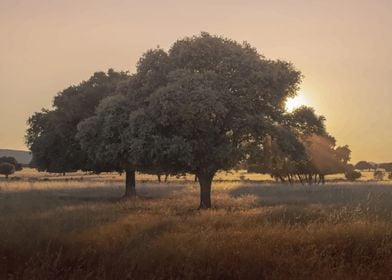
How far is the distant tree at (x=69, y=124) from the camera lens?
1715 inches

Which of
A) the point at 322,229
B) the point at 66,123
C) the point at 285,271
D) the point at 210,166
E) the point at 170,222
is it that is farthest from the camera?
the point at 66,123

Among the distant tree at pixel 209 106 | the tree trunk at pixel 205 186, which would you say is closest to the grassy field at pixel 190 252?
the distant tree at pixel 209 106

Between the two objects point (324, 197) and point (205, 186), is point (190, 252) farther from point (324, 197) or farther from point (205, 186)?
point (324, 197)

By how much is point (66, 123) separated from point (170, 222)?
3101cm

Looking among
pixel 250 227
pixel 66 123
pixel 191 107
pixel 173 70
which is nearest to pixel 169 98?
pixel 191 107

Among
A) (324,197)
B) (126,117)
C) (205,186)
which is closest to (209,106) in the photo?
(126,117)

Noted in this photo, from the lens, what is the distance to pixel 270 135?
90.1 feet

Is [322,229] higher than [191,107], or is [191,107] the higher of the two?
[191,107]

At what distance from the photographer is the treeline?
25094 millimetres

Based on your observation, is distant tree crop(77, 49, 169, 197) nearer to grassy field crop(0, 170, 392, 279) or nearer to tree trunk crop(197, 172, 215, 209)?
tree trunk crop(197, 172, 215, 209)

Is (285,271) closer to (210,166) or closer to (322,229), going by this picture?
(322,229)

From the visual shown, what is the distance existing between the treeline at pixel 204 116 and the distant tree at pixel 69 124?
39.4ft

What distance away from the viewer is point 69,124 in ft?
144

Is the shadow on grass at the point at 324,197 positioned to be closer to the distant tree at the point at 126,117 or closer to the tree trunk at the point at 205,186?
the tree trunk at the point at 205,186
